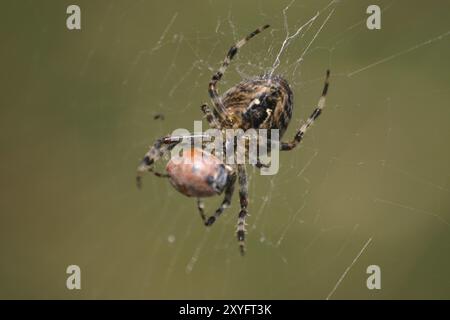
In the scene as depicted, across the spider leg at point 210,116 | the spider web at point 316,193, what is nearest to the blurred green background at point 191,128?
the spider web at point 316,193

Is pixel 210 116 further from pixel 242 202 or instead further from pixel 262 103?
pixel 242 202

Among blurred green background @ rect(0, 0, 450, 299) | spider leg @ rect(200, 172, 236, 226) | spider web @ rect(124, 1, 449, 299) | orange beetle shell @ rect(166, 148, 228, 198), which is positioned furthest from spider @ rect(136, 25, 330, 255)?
spider web @ rect(124, 1, 449, 299)

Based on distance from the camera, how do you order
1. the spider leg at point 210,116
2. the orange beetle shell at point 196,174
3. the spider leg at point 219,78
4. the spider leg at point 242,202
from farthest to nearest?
the spider leg at point 242,202, the spider leg at point 210,116, the spider leg at point 219,78, the orange beetle shell at point 196,174

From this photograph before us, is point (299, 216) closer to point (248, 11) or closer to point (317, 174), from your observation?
point (317, 174)

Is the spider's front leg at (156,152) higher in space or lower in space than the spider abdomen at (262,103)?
lower

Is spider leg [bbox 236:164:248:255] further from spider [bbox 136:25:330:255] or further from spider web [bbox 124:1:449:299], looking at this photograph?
spider web [bbox 124:1:449:299]

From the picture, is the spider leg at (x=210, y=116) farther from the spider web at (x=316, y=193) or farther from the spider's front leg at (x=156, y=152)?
the spider web at (x=316, y=193)

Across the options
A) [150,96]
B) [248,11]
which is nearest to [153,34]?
[150,96]
